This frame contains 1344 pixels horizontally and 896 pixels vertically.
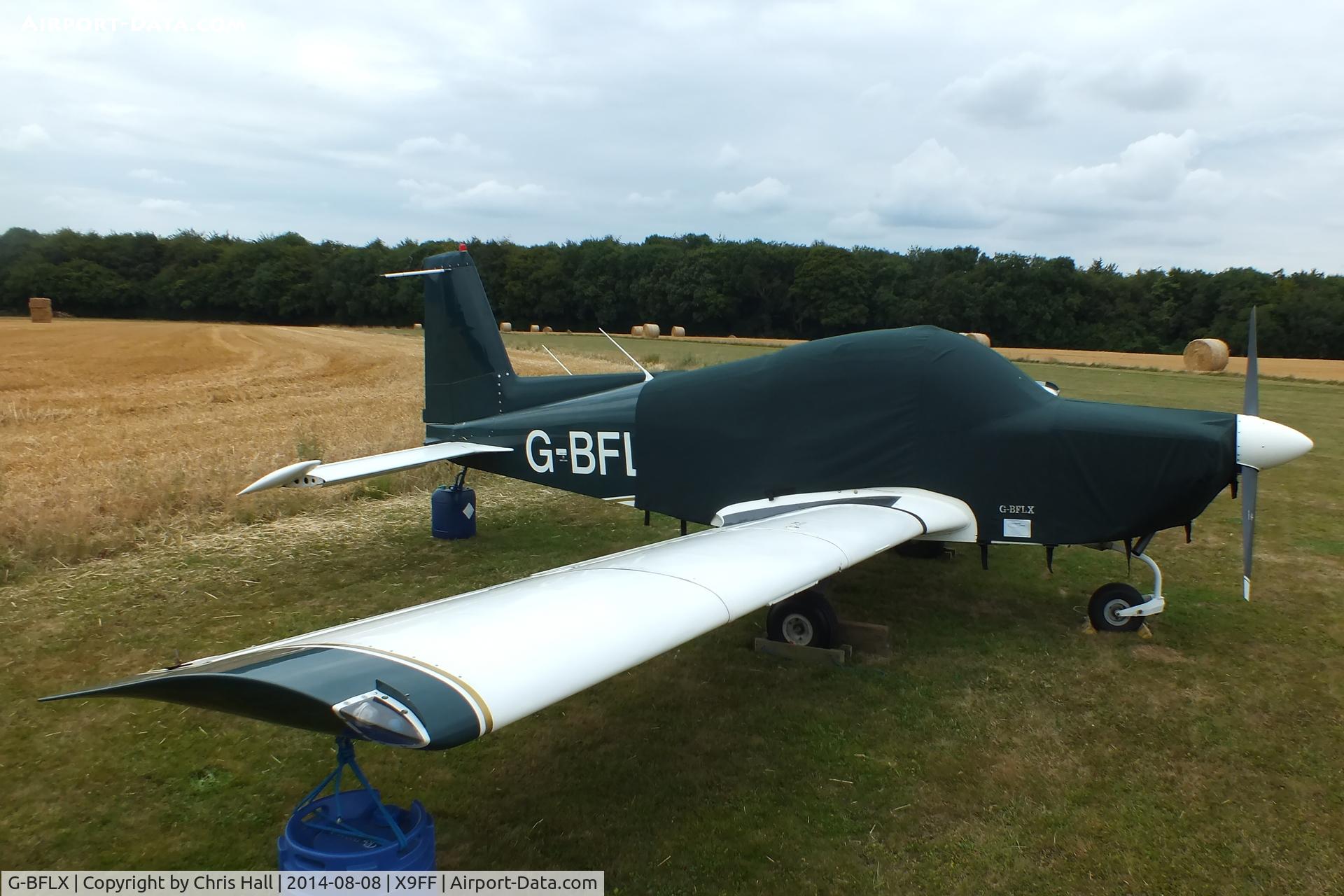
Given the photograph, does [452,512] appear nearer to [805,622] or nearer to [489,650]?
[805,622]

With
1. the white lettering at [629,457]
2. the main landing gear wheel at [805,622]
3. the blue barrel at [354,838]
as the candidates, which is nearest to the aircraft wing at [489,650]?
the blue barrel at [354,838]

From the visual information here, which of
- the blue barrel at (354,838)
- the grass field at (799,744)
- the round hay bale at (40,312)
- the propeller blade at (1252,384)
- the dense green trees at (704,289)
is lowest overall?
the grass field at (799,744)

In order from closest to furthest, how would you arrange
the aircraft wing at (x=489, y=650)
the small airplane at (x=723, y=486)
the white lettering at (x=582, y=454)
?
the aircraft wing at (x=489, y=650) → the small airplane at (x=723, y=486) → the white lettering at (x=582, y=454)

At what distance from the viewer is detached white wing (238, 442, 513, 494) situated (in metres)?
6.08

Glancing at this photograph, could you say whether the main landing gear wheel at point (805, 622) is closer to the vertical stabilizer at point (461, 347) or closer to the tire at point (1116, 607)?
the tire at point (1116, 607)

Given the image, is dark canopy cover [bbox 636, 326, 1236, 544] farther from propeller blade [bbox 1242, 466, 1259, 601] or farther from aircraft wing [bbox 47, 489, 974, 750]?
aircraft wing [bbox 47, 489, 974, 750]

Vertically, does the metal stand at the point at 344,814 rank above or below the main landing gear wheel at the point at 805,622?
above

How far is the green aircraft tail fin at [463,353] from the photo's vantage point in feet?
26.5

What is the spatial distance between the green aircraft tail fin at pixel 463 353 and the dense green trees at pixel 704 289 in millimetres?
46838

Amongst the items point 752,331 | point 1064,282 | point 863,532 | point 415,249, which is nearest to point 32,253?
point 415,249

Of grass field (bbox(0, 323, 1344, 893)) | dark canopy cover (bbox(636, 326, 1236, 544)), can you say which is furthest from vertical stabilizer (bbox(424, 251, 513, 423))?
dark canopy cover (bbox(636, 326, 1236, 544))

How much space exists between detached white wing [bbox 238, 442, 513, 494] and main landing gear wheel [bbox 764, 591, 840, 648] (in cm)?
316

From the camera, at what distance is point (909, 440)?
5.75 metres

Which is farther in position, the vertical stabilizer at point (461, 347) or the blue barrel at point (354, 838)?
the vertical stabilizer at point (461, 347)
